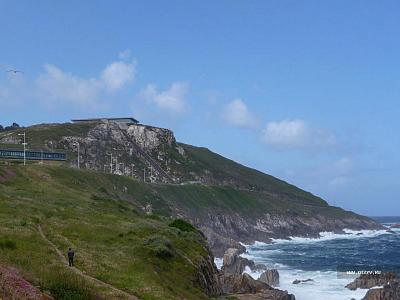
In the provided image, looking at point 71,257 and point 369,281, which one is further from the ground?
point 71,257

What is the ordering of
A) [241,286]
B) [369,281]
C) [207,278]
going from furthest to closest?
1. [369,281]
2. [241,286]
3. [207,278]

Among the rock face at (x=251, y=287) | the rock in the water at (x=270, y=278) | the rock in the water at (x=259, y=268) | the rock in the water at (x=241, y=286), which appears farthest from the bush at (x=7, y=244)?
the rock in the water at (x=259, y=268)

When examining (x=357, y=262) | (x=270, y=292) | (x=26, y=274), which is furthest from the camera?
(x=357, y=262)

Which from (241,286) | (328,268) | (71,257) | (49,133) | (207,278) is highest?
(49,133)

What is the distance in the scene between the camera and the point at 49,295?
16.8 metres

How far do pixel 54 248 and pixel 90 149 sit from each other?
149 metres

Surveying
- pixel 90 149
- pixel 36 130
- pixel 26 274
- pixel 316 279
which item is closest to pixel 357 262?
pixel 316 279

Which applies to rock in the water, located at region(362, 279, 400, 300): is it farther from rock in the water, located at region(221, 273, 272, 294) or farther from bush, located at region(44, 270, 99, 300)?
bush, located at region(44, 270, 99, 300)

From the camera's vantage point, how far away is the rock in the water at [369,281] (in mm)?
67200

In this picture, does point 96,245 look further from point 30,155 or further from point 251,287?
point 30,155

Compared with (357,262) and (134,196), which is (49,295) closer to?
(357,262)

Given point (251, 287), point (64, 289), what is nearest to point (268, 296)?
point (251, 287)

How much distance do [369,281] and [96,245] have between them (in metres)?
44.1

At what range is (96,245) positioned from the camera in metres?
37.4
